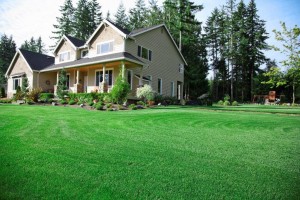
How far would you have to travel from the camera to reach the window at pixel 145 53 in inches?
814

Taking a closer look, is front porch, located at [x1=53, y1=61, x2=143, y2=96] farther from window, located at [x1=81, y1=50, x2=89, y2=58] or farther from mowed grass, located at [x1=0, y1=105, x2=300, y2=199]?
mowed grass, located at [x1=0, y1=105, x2=300, y2=199]

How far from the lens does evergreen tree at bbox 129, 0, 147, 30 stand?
41.1 metres

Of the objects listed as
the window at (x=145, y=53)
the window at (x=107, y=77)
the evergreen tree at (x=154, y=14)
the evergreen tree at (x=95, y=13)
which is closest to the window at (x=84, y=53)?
the window at (x=107, y=77)

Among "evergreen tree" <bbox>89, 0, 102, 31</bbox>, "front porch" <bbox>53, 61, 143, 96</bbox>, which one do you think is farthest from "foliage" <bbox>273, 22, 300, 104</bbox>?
"evergreen tree" <bbox>89, 0, 102, 31</bbox>

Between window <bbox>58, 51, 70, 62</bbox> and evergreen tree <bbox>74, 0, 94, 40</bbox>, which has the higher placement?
evergreen tree <bbox>74, 0, 94, 40</bbox>

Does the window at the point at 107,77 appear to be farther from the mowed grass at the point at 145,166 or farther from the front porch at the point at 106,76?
the mowed grass at the point at 145,166

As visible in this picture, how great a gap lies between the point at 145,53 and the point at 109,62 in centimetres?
469

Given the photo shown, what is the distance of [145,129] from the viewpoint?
245 inches

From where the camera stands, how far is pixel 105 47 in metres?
20.6

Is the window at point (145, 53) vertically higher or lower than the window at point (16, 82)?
higher

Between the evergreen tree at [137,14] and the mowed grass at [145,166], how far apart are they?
38615 millimetres

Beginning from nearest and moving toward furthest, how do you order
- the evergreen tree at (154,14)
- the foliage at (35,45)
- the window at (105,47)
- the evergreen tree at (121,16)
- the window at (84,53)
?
1. the window at (105,47)
2. the window at (84,53)
3. the evergreen tree at (154,14)
4. the evergreen tree at (121,16)
5. the foliage at (35,45)

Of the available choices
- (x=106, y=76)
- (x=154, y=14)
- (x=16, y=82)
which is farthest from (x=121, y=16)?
(x=106, y=76)

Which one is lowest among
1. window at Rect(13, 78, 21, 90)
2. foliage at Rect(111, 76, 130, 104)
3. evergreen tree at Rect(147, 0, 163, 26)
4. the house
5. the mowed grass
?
the mowed grass
